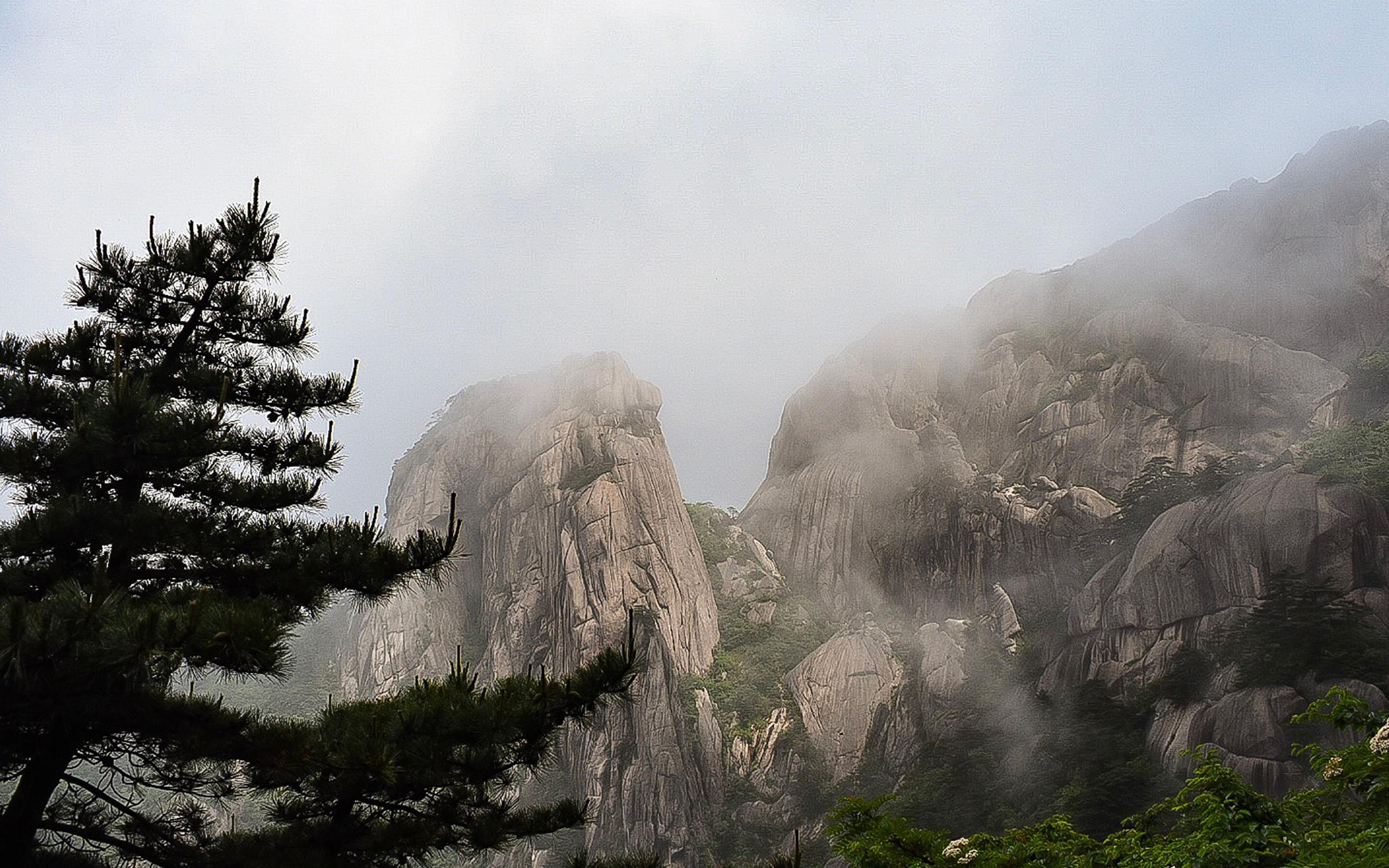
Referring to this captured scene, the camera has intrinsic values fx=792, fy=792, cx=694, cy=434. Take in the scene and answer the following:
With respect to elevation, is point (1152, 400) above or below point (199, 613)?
above

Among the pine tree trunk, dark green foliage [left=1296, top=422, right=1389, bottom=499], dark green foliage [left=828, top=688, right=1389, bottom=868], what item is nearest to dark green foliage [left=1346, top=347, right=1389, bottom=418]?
dark green foliage [left=1296, top=422, right=1389, bottom=499]

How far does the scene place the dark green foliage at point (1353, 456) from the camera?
22562 millimetres

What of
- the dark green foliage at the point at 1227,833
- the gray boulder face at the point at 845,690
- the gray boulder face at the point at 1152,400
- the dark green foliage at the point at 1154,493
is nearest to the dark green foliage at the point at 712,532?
the gray boulder face at the point at 845,690

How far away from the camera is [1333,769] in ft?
23.1

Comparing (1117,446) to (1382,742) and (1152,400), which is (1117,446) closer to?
(1152,400)

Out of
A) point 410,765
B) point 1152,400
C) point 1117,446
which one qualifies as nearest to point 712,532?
point 1117,446

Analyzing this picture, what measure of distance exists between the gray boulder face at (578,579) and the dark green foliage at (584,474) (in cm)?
10

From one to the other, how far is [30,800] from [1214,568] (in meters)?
Answer: 27.5

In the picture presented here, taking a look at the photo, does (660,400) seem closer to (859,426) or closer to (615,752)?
(859,426)

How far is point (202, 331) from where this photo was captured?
6.73m

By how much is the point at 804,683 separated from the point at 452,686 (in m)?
31.9

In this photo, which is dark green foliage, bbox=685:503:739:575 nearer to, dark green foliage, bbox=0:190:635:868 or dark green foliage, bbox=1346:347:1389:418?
dark green foliage, bbox=1346:347:1389:418

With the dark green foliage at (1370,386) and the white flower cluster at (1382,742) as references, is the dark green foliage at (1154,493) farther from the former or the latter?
the white flower cluster at (1382,742)

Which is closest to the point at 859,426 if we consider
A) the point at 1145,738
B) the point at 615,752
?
the point at 615,752
